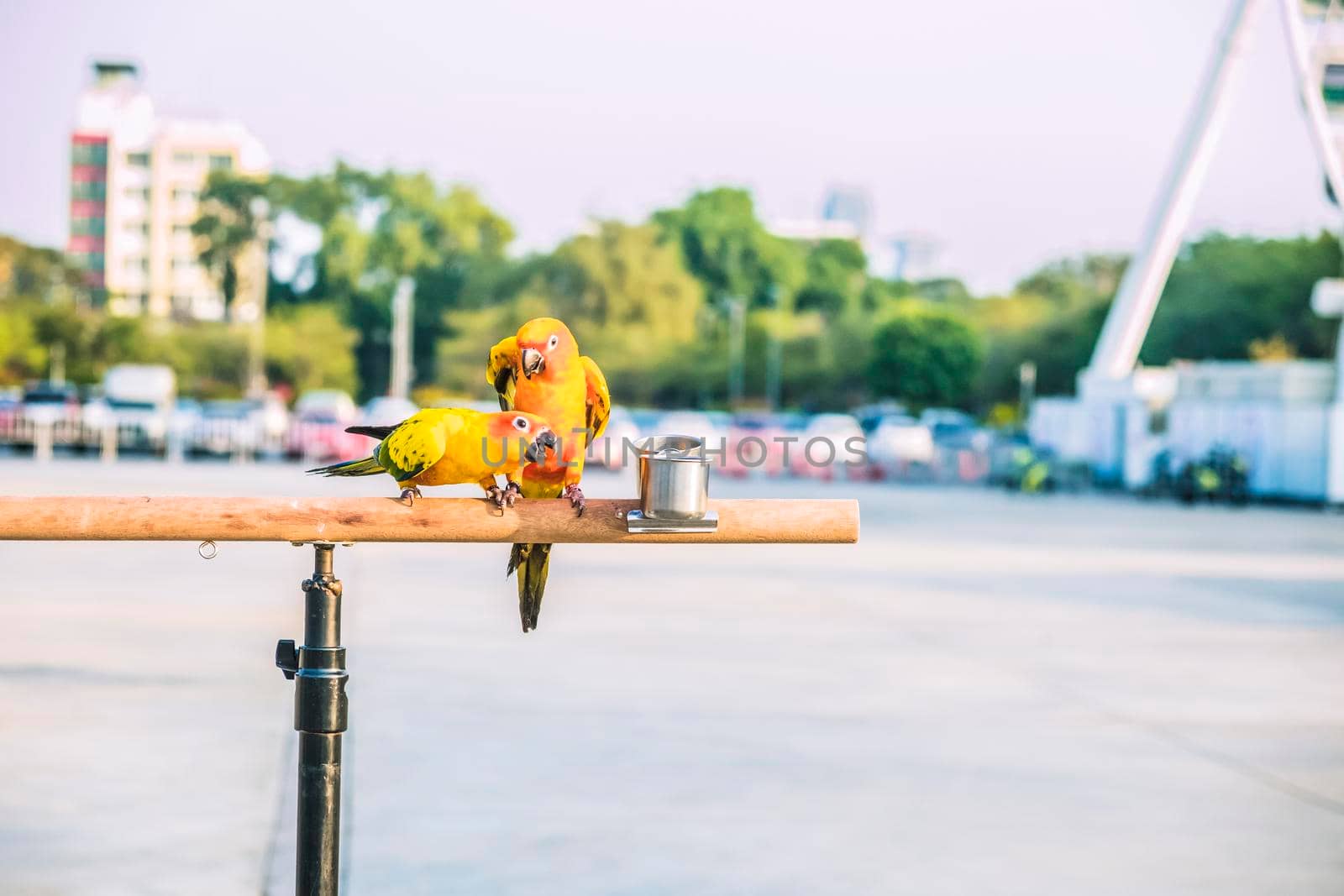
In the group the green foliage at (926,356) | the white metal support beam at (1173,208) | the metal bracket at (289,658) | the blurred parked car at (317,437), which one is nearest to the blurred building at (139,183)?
the green foliage at (926,356)

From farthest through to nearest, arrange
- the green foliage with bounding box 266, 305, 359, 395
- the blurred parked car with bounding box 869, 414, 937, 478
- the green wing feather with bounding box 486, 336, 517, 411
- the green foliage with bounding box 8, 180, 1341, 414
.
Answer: the green foliage with bounding box 266, 305, 359, 395
the green foliage with bounding box 8, 180, 1341, 414
the blurred parked car with bounding box 869, 414, 937, 478
the green wing feather with bounding box 486, 336, 517, 411

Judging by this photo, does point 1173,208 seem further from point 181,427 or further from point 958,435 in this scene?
point 181,427

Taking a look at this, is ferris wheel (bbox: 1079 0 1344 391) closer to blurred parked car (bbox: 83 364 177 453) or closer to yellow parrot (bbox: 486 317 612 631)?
blurred parked car (bbox: 83 364 177 453)

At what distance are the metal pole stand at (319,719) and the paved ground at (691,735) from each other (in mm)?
1652

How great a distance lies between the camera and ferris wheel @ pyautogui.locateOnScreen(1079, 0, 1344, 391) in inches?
1218

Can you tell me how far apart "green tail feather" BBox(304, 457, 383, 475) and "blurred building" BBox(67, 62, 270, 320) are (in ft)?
385

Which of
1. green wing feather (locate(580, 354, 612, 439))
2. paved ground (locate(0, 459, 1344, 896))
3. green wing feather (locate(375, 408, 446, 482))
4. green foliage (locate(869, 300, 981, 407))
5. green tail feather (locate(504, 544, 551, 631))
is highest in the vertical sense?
green foliage (locate(869, 300, 981, 407))

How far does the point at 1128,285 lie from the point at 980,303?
158 feet

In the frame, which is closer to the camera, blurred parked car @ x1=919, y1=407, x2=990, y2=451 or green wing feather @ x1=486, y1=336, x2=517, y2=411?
green wing feather @ x1=486, y1=336, x2=517, y2=411

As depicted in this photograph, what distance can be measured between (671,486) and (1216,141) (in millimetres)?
36051

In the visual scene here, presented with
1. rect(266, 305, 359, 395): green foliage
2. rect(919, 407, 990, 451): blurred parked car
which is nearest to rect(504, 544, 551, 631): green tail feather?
rect(919, 407, 990, 451): blurred parked car

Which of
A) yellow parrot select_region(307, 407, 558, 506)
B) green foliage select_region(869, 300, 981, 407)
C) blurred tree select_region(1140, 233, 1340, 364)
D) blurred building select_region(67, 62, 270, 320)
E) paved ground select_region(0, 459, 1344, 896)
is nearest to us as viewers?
yellow parrot select_region(307, 407, 558, 506)

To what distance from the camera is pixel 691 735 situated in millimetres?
7555

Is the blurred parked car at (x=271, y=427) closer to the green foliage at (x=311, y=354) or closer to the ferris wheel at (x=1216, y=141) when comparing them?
the ferris wheel at (x=1216, y=141)
